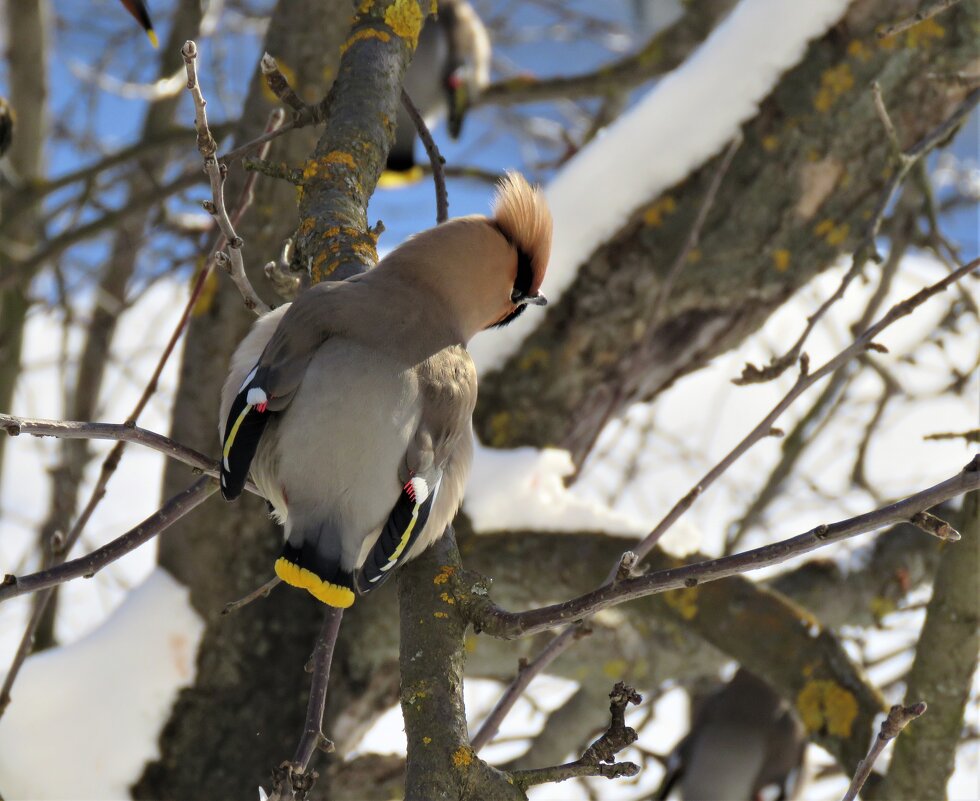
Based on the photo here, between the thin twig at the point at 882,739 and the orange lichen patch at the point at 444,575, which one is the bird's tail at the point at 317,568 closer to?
the orange lichen patch at the point at 444,575

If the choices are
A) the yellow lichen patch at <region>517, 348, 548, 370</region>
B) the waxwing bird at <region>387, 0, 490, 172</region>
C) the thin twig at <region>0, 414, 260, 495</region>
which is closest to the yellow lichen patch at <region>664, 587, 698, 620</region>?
the yellow lichen patch at <region>517, 348, 548, 370</region>

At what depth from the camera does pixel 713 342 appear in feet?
12.0

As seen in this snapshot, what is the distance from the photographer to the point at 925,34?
339 cm

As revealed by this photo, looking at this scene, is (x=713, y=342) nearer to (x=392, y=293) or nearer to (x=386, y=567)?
(x=392, y=293)

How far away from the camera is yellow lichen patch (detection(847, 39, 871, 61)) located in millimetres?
3379

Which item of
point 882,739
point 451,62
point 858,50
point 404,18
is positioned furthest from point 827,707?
point 451,62

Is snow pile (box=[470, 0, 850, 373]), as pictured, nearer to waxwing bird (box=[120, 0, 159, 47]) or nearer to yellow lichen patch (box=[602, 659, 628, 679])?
yellow lichen patch (box=[602, 659, 628, 679])

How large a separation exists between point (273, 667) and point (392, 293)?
1.45 m

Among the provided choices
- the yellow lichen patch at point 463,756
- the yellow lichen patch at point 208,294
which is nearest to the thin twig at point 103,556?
the yellow lichen patch at point 463,756

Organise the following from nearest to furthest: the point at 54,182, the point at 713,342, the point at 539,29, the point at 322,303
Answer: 1. the point at 322,303
2. the point at 713,342
3. the point at 54,182
4. the point at 539,29

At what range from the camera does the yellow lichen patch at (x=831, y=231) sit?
3.48m

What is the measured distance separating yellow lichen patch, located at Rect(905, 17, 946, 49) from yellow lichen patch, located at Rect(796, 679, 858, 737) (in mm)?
1747

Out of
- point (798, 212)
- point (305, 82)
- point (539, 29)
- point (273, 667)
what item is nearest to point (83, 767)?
point (273, 667)

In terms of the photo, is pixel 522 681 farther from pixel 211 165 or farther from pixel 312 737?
pixel 211 165
